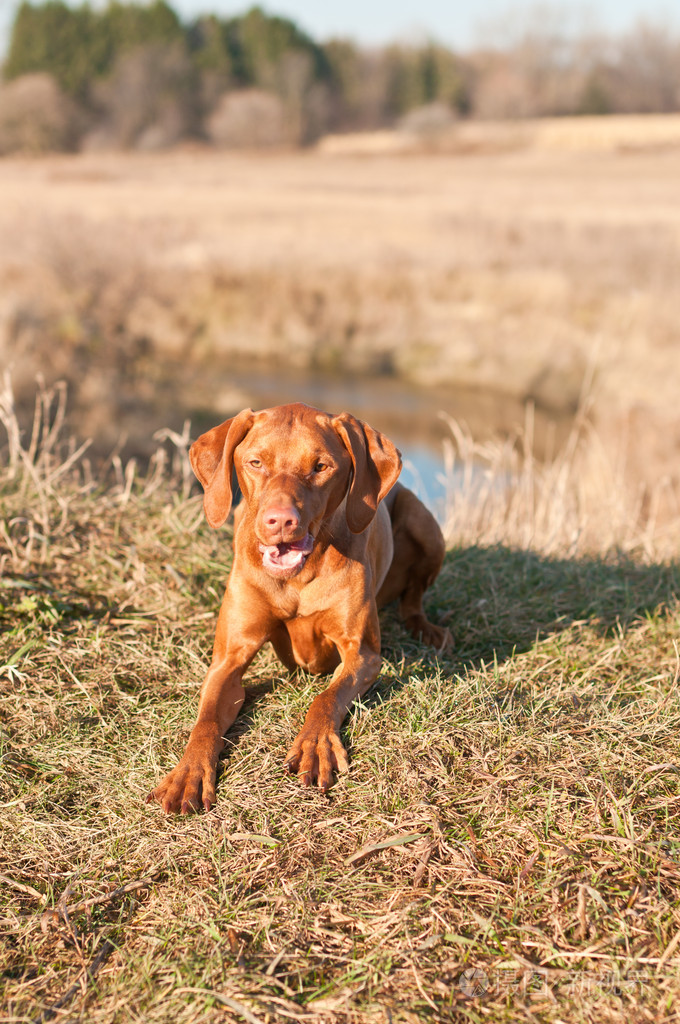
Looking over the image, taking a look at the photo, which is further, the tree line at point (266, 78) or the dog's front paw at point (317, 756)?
the tree line at point (266, 78)

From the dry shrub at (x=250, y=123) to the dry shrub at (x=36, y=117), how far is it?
7.72m

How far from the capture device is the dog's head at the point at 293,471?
2527 mm

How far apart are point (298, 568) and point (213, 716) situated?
0.56m

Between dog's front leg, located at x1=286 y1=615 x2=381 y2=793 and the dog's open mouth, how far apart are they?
444mm

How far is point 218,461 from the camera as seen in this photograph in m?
2.84

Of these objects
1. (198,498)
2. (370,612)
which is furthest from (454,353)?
(370,612)

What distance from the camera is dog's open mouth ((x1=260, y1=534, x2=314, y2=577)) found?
8.54ft

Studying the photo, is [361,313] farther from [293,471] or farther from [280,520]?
[280,520]

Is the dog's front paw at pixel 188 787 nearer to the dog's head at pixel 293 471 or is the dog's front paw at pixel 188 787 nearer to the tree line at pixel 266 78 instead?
the dog's head at pixel 293 471

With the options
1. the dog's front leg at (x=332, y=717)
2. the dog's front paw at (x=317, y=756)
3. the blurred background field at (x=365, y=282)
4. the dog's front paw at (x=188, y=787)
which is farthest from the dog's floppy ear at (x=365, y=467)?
the blurred background field at (x=365, y=282)

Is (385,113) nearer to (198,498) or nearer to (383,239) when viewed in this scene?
(383,239)

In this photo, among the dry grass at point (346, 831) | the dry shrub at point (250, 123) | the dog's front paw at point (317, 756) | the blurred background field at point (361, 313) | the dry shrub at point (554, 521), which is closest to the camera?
the dry grass at point (346, 831)

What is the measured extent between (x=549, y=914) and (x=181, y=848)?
987 millimetres

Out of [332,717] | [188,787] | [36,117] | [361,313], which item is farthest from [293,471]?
[36,117]
